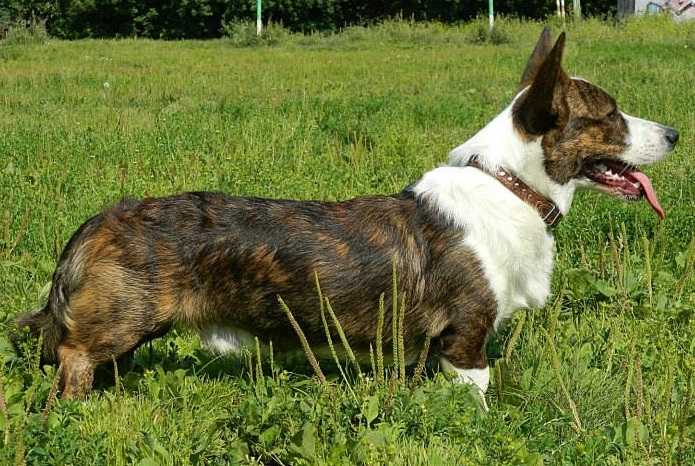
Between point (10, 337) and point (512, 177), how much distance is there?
222 centimetres

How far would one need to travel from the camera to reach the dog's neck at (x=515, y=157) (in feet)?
12.0

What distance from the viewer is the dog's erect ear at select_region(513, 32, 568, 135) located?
A: 3461mm

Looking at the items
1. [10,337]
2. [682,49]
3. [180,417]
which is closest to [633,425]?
[180,417]

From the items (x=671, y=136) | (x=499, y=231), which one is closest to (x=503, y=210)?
(x=499, y=231)

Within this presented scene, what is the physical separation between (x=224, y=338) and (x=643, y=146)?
6.22ft

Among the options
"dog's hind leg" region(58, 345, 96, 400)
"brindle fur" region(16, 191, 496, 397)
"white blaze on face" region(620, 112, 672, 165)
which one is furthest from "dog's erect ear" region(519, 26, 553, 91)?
"dog's hind leg" region(58, 345, 96, 400)

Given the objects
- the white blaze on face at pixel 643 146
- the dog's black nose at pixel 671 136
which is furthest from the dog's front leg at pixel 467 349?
the dog's black nose at pixel 671 136

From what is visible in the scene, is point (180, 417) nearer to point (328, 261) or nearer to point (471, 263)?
point (328, 261)

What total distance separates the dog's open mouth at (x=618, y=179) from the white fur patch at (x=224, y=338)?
1573 mm

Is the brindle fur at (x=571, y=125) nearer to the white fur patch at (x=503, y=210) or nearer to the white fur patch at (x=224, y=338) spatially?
the white fur patch at (x=503, y=210)

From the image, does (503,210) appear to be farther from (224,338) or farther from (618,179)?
(224,338)

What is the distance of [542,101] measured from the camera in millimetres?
3572

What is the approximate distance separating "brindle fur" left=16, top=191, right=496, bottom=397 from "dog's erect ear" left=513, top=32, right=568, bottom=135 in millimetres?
545

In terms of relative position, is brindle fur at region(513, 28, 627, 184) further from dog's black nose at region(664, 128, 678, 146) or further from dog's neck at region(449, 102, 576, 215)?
dog's black nose at region(664, 128, 678, 146)
